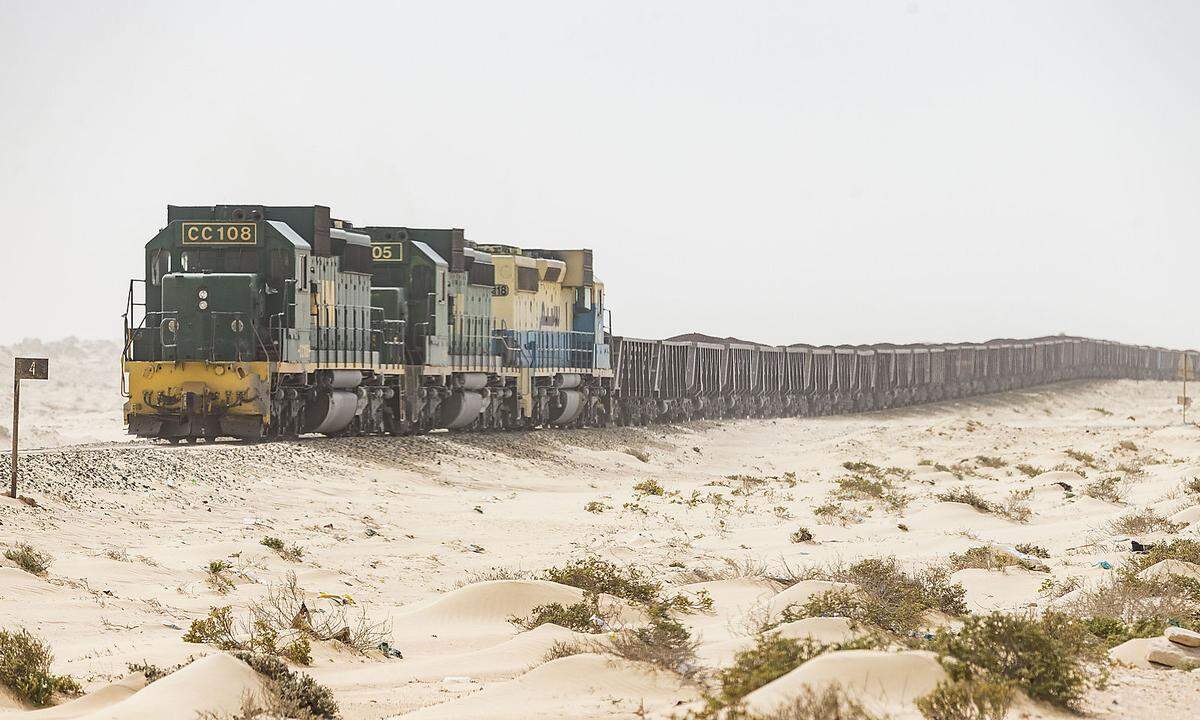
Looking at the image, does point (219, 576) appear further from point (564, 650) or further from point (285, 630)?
point (564, 650)

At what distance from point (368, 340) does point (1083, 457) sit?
46.9 feet

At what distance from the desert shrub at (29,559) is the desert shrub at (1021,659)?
741 cm

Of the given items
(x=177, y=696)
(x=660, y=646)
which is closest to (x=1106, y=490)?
(x=660, y=646)

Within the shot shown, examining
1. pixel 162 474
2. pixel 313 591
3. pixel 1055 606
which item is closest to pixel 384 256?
pixel 162 474

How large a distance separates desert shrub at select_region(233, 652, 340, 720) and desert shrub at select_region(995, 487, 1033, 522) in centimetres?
1284

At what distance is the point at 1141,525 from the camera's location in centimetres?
1611

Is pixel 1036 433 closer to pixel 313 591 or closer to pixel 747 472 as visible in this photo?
pixel 747 472

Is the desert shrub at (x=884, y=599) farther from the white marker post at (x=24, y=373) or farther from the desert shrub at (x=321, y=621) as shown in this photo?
the white marker post at (x=24, y=373)

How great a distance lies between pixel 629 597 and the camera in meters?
11.4

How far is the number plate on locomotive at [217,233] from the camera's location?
2433cm

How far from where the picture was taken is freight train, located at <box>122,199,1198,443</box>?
23062 millimetres

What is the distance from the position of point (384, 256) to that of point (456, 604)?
2024 cm

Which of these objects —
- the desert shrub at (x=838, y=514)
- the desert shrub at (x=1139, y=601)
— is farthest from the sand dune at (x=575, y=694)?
the desert shrub at (x=838, y=514)

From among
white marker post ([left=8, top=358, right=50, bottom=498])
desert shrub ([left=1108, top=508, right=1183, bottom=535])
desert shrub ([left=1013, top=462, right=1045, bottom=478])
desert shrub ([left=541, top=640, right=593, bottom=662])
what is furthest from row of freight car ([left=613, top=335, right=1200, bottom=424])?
desert shrub ([left=541, top=640, right=593, bottom=662])
